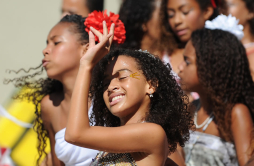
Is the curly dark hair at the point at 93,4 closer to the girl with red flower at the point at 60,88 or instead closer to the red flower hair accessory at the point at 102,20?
the girl with red flower at the point at 60,88

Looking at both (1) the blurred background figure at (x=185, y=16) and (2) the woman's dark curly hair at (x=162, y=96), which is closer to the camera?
(2) the woman's dark curly hair at (x=162, y=96)

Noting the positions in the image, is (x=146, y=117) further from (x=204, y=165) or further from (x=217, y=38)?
(x=217, y=38)

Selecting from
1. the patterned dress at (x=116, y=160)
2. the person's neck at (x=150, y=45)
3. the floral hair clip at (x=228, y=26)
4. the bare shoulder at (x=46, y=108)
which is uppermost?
the floral hair clip at (x=228, y=26)

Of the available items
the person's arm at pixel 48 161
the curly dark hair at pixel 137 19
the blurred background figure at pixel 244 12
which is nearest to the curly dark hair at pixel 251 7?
the blurred background figure at pixel 244 12

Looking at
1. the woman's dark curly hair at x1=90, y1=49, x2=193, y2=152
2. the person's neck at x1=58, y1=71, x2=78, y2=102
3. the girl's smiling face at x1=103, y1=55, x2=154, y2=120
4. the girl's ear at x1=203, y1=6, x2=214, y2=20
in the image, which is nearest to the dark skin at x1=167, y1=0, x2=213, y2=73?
the girl's ear at x1=203, y1=6, x2=214, y2=20

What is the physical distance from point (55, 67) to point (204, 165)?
1325 mm

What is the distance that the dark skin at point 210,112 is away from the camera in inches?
106

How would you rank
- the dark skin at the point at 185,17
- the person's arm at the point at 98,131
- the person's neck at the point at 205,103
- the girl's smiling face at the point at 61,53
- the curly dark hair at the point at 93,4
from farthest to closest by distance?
the curly dark hair at the point at 93,4 < the dark skin at the point at 185,17 < the person's neck at the point at 205,103 < the girl's smiling face at the point at 61,53 < the person's arm at the point at 98,131

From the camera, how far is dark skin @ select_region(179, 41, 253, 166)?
8.84ft

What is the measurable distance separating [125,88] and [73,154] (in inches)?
36.0

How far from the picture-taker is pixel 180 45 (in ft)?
13.2

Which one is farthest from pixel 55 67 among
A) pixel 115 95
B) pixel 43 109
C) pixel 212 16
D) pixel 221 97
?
pixel 212 16

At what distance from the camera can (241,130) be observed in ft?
8.93

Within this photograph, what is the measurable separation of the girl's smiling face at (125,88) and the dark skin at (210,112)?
559 millimetres
